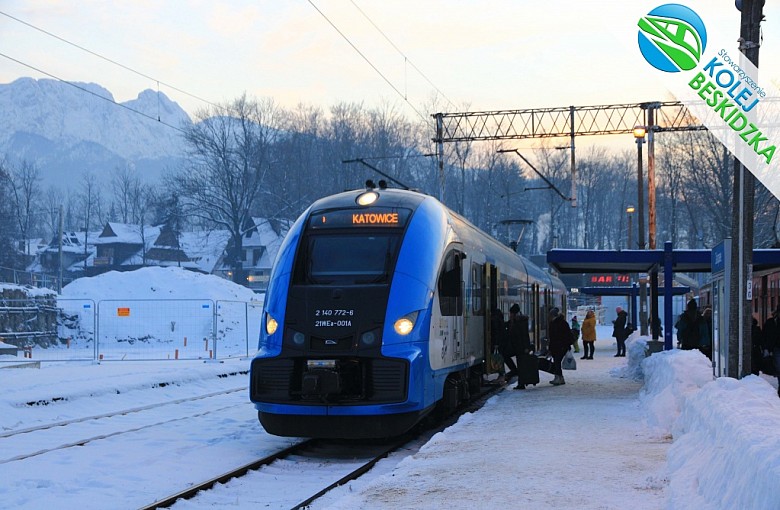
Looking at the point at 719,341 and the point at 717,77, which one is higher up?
the point at 717,77

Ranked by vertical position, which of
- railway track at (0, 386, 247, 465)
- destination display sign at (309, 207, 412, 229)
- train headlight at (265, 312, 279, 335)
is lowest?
railway track at (0, 386, 247, 465)

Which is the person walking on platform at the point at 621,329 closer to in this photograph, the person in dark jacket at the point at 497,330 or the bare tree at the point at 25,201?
the person in dark jacket at the point at 497,330

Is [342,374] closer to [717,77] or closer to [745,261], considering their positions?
[745,261]

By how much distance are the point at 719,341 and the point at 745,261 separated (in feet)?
6.12

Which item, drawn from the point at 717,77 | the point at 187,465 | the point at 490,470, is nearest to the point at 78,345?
the point at 717,77

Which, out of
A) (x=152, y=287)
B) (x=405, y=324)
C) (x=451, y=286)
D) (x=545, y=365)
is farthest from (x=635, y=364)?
(x=152, y=287)

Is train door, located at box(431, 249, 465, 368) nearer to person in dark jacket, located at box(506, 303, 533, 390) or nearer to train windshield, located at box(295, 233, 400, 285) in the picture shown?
train windshield, located at box(295, 233, 400, 285)

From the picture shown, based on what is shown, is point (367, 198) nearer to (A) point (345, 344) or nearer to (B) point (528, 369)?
(A) point (345, 344)

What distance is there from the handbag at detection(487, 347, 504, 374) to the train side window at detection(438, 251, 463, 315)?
→ 12.1ft

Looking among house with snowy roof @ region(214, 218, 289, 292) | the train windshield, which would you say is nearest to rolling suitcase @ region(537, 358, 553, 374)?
the train windshield

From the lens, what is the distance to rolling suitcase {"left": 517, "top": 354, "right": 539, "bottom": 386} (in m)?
19.8

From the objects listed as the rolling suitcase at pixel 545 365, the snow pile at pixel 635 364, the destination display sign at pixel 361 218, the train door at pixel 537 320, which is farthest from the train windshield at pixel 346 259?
the train door at pixel 537 320

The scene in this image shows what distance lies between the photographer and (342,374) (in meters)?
11.7

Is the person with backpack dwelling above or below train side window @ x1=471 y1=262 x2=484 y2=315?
below
